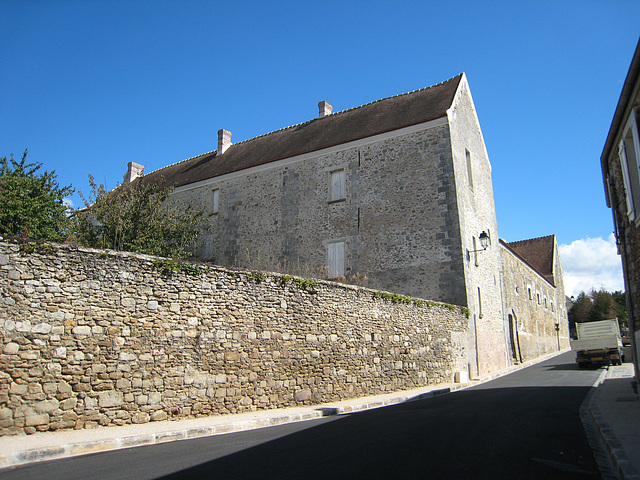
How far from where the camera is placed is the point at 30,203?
15617 millimetres

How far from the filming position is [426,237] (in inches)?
608

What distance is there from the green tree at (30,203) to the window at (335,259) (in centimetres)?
869

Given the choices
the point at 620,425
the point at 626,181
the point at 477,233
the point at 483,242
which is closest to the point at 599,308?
the point at 477,233

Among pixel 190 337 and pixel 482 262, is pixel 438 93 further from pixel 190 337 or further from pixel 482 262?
pixel 190 337

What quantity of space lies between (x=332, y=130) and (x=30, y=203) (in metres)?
11.4

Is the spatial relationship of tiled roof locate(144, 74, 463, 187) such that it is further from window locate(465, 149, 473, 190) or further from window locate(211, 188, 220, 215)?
window locate(465, 149, 473, 190)

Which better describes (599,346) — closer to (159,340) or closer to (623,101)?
(623,101)

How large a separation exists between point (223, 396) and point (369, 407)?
3148 mm

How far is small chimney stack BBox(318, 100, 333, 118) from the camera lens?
68.2 feet

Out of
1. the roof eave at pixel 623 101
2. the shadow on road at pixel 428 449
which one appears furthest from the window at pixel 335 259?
the roof eave at pixel 623 101

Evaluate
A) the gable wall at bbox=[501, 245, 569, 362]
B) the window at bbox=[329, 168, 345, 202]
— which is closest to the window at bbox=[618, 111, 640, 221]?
the window at bbox=[329, 168, 345, 202]

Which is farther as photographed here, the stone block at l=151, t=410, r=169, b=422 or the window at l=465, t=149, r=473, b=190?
the window at l=465, t=149, r=473, b=190

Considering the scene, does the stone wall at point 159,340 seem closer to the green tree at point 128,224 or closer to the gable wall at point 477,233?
the green tree at point 128,224

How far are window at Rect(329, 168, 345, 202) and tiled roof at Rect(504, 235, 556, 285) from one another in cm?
2693
